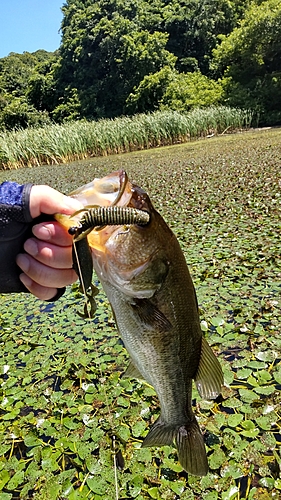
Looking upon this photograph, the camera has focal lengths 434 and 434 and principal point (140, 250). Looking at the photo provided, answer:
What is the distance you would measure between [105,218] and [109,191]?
7.1 inches

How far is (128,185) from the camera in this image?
1.16 m

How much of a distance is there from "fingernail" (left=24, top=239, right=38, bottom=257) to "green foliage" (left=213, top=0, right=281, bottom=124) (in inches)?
951

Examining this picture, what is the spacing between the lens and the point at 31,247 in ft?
4.51

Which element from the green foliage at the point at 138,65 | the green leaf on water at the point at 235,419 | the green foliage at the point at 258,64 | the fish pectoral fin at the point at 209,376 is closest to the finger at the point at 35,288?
the fish pectoral fin at the point at 209,376

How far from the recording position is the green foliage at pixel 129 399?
2043mm

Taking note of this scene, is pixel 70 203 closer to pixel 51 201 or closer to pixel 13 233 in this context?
pixel 51 201

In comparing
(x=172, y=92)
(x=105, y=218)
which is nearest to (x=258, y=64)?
(x=172, y=92)

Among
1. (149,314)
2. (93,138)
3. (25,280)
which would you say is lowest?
(93,138)

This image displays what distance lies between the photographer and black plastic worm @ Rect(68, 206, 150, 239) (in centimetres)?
102

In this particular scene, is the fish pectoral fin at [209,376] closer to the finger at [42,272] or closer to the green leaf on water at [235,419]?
the finger at [42,272]

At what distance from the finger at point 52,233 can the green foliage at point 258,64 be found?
24144mm

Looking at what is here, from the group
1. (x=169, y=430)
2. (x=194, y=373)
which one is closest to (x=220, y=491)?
(x=169, y=430)

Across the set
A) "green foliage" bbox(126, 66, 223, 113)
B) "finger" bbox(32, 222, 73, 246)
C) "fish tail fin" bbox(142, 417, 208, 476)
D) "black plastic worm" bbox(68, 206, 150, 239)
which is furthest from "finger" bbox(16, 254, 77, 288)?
"green foliage" bbox(126, 66, 223, 113)

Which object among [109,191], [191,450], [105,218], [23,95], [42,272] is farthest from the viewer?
[23,95]
